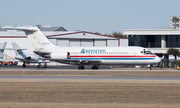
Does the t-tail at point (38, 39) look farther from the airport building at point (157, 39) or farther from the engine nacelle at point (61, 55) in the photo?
the airport building at point (157, 39)

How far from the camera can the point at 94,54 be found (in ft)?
139

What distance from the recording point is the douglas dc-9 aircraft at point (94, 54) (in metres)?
41.1

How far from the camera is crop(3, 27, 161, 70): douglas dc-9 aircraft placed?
135 feet

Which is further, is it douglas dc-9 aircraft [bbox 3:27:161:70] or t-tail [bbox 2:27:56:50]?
t-tail [bbox 2:27:56:50]

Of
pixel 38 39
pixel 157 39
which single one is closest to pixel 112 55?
pixel 38 39

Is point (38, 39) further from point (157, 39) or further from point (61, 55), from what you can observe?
point (157, 39)

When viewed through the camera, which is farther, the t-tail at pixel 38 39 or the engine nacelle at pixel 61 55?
the t-tail at pixel 38 39

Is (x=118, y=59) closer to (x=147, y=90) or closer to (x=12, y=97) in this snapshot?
(x=147, y=90)

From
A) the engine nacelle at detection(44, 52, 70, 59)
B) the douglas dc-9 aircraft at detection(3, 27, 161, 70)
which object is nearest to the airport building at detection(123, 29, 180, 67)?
the douglas dc-9 aircraft at detection(3, 27, 161, 70)

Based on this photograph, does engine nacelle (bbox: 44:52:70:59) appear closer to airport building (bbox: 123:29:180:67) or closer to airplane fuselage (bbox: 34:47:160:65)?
airplane fuselage (bbox: 34:47:160:65)

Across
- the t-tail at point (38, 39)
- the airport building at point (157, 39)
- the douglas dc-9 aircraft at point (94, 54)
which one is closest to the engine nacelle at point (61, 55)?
the douglas dc-9 aircraft at point (94, 54)

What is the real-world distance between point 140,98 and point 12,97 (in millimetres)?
7859

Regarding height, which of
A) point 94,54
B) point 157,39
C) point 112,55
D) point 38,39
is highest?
point 157,39

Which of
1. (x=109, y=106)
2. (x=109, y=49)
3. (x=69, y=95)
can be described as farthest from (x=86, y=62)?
(x=109, y=106)
